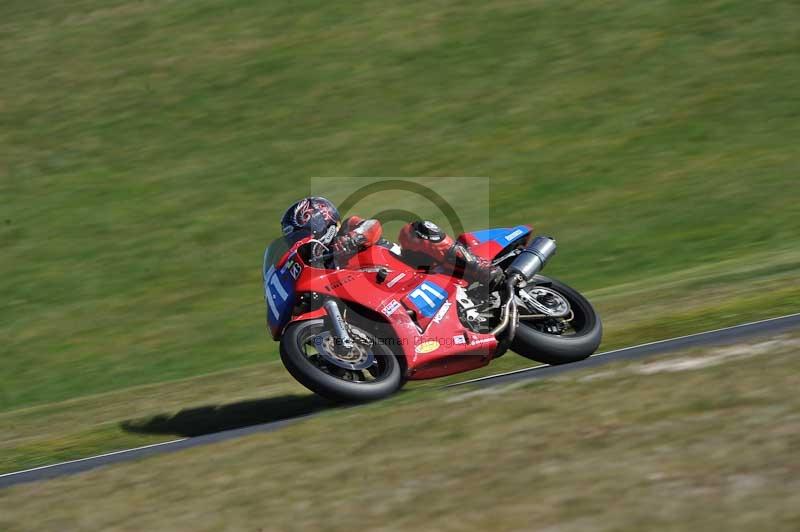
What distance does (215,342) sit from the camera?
49.6ft

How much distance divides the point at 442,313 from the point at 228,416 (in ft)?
7.29

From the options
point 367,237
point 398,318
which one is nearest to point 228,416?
point 398,318

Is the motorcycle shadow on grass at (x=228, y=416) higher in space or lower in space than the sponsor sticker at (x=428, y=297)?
lower

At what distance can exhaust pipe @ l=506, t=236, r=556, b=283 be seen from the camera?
29.6 ft

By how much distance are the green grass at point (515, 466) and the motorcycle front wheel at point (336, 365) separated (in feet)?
0.75

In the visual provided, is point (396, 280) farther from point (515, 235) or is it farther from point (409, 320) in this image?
point (515, 235)

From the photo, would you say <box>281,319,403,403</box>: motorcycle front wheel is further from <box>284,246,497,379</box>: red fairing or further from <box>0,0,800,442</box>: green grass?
<box>0,0,800,442</box>: green grass

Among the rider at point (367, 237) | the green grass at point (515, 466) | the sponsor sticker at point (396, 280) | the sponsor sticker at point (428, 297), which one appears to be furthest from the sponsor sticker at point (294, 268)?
the green grass at point (515, 466)

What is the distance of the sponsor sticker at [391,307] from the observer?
28.0 feet

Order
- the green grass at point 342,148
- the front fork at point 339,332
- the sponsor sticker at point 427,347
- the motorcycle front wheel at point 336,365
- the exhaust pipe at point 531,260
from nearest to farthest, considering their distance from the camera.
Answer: the motorcycle front wheel at point 336,365 < the front fork at point 339,332 < the sponsor sticker at point 427,347 < the exhaust pipe at point 531,260 < the green grass at point 342,148

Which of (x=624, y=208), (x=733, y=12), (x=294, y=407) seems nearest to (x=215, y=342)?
(x=294, y=407)

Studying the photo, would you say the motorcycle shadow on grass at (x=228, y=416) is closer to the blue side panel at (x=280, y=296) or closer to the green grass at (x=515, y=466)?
the blue side panel at (x=280, y=296)

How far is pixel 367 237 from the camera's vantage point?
8.78 metres

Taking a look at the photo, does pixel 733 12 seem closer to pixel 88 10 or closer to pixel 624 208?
pixel 624 208
